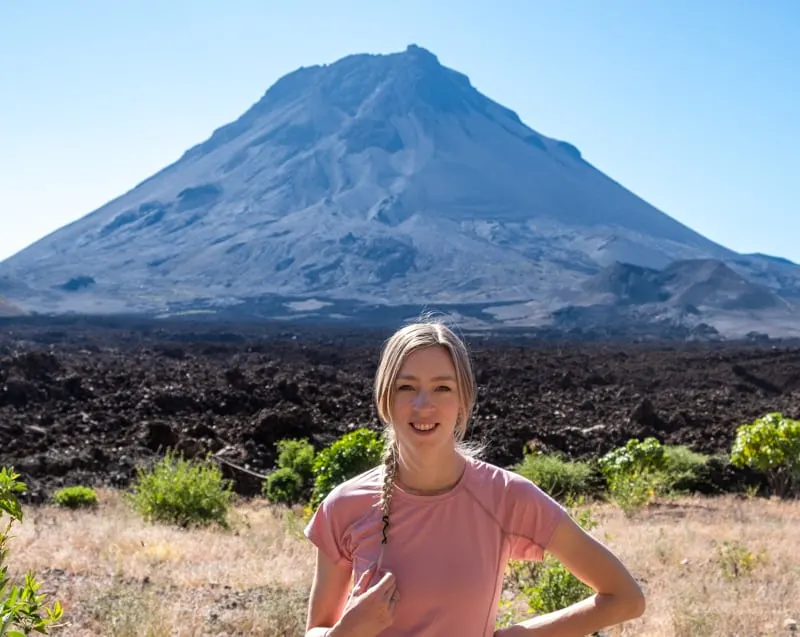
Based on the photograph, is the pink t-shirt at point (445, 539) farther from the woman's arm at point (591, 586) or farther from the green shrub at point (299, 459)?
the green shrub at point (299, 459)

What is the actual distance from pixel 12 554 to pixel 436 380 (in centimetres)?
530

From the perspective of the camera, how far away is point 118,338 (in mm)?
43938

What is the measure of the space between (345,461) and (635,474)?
334 cm

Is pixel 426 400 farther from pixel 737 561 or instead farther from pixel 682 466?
pixel 682 466

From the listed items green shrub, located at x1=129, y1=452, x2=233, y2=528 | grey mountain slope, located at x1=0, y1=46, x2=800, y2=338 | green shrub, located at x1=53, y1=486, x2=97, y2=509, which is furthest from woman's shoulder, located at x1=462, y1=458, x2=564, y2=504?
grey mountain slope, located at x1=0, y1=46, x2=800, y2=338

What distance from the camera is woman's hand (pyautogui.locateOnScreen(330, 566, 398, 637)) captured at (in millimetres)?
1811

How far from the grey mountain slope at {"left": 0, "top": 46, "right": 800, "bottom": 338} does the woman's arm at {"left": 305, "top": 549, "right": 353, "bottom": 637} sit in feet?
302

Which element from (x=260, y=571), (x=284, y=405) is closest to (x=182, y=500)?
(x=260, y=571)

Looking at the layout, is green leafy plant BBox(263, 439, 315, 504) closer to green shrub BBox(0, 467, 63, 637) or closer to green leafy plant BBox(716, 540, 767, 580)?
green leafy plant BBox(716, 540, 767, 580)

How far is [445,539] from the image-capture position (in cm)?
194

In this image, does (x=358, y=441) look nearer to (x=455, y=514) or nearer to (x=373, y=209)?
(x=455, y=514)

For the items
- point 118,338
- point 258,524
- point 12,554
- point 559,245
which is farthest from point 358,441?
point 559,245

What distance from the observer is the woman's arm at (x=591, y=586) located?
197 centimetres

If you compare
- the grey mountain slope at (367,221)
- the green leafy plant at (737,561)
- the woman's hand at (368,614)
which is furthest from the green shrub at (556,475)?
the grey mountain slope at (367,221)
